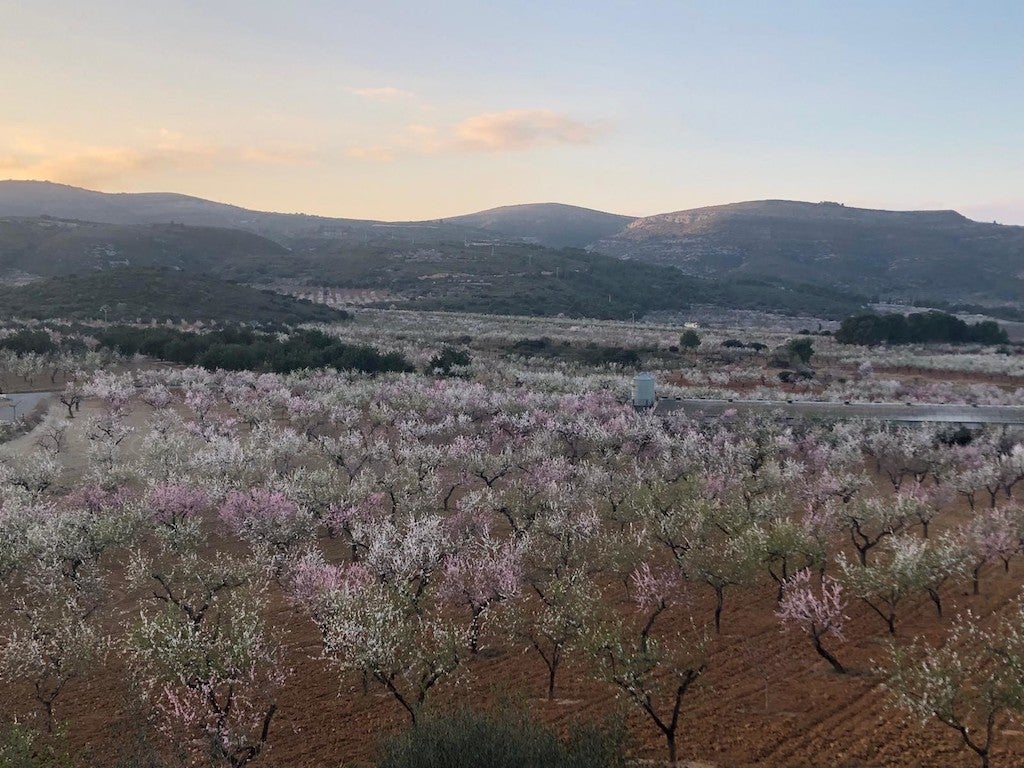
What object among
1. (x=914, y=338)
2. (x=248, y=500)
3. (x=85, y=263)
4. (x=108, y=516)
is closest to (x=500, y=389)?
(x=248, y=500)

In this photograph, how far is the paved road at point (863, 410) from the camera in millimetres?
47691

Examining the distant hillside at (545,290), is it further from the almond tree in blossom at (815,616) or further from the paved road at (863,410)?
the almond tree in blossom at (815,616)

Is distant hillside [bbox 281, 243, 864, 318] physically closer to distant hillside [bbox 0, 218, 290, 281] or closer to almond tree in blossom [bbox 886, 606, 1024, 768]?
distant hillside [bbox 0, 218, 290, 281]

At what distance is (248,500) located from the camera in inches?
1163

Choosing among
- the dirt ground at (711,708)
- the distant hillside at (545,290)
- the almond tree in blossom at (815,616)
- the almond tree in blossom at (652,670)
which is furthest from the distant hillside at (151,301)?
the almond tree in blossom at (652,670)

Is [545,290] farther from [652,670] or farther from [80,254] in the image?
[652,670]

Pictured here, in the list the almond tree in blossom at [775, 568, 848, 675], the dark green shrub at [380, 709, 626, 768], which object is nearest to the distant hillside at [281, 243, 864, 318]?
the almond tree in blossom at [775, 568, 848, 675]

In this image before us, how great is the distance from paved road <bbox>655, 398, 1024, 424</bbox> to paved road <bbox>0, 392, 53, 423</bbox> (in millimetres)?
46114

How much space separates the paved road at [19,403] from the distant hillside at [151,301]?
49.1 m

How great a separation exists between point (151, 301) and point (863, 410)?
355 ft

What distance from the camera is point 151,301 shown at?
117 meters

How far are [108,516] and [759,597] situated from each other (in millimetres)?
23548

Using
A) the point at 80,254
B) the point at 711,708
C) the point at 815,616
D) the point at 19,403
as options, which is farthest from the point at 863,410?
the point at 80,254

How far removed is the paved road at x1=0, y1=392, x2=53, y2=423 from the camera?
2035 inches
